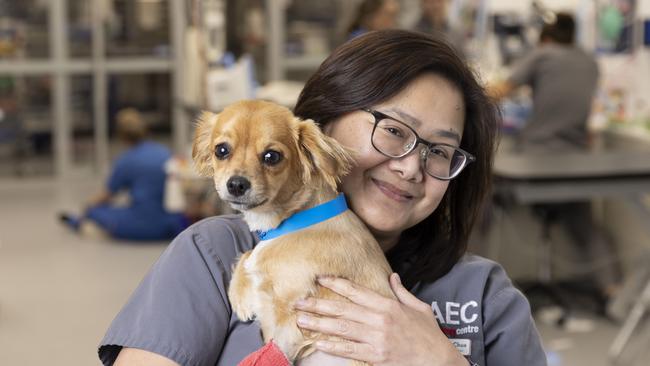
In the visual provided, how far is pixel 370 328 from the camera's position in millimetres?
1412

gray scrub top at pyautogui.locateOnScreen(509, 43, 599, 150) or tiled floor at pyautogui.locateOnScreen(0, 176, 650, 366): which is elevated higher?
gray scrub top at pyautogui.locateOnScreen(509, 43, 599, 150)

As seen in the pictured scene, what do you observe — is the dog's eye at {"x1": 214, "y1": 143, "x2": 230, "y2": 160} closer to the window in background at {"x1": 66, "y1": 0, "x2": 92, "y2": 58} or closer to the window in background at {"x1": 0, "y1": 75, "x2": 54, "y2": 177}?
the window in background at {"x1": 0, "y1": 75, "x2": 54, "y2": 177}

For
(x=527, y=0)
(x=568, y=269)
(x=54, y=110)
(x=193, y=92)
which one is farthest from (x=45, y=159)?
(x=568, y=269)

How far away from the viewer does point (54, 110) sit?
9.09 meters

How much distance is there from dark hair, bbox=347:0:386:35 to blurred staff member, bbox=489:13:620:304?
0.87 m

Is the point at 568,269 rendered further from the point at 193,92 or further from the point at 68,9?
the point at 68,9

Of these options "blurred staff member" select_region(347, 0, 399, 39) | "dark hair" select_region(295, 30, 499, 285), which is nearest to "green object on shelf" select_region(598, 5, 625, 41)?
"blurred staff member" select_region(347, 0, 399, 39)

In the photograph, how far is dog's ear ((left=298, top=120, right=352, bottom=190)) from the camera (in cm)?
140

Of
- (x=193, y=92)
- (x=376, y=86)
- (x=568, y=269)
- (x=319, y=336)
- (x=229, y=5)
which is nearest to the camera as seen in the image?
(x=319, y=336)

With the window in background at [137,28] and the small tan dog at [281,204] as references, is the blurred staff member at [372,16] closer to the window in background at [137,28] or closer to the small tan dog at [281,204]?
the small tan dog at [281,204]

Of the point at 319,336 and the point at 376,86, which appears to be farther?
the point at 376,86

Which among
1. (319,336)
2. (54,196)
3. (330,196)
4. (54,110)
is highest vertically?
(330,196)

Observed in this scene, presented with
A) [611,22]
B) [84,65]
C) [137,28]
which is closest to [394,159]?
[611,22]

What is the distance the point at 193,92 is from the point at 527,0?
2477mm
